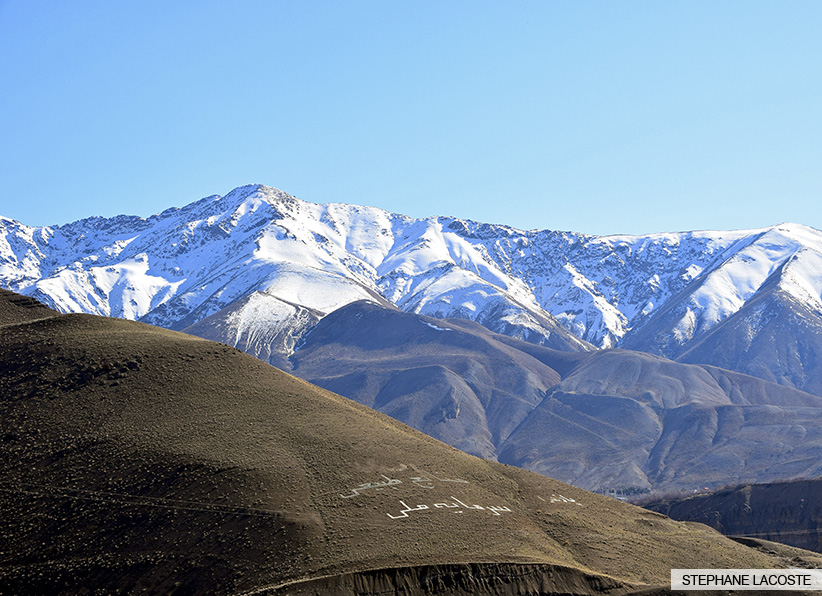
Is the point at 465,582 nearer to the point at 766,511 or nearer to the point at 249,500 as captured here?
the point at 249,500

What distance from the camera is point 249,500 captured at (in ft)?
258

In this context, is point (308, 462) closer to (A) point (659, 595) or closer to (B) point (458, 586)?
(B) point (458, 586)

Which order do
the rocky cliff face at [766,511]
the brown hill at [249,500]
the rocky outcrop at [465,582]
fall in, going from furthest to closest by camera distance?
the rocky cliff face at [766,511] → the brown hill at [249,500] → the rocky outcrop at [465,582]

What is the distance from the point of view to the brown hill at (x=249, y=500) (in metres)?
71.9

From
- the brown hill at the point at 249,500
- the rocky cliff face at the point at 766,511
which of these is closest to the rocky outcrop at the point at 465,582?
the brown hill at the point at 249,500

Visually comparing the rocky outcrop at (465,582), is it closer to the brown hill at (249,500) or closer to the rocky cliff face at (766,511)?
the brown hill at (249,500)

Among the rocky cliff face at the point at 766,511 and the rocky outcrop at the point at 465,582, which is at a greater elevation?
the rocky outcrop at the point at 465,582

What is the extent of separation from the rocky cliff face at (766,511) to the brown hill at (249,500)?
46.3m

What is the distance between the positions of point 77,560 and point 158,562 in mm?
6323

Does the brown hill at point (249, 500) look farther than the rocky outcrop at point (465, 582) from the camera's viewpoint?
Yes

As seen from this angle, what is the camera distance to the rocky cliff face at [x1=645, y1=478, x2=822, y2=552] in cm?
14638

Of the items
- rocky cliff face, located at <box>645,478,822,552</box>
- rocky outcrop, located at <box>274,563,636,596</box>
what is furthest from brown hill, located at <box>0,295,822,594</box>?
rocky cliff face, located at <box>645,478,822,552</box>

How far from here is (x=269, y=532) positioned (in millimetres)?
75062

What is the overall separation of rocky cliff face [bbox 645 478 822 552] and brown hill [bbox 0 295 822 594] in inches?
1823
